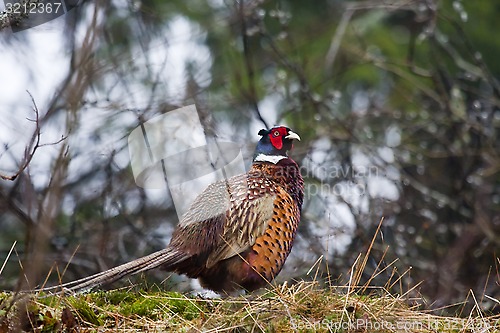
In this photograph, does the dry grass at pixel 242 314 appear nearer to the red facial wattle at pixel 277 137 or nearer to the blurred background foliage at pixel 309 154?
the red facial wattle at pixel 277 137

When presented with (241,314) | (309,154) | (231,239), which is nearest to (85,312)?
(241,314)

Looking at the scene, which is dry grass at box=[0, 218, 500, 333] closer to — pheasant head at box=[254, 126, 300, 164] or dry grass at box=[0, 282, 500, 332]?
dry grass at box=[0, 282, 500, 332]

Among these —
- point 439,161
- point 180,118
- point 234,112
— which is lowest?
point 439,161

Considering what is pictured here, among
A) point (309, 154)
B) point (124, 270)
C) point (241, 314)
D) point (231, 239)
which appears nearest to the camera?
point (241, 314)

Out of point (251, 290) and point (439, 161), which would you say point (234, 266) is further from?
point (439, 161)

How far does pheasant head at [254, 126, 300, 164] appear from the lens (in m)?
5.62

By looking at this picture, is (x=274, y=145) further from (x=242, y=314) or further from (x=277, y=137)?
(x=242, y=314)

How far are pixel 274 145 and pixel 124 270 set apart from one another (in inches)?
59.3

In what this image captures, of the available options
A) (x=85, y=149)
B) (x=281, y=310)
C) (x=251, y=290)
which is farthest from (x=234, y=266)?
(x=85, y=149)

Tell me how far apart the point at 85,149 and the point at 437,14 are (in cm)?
427

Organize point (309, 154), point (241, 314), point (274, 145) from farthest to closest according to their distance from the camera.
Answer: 1. point (309, 154)
2. point (274, 145)
3. point (241, 314)

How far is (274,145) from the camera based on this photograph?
5641 mm

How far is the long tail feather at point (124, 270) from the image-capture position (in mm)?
4742

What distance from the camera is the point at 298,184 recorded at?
219 inches
